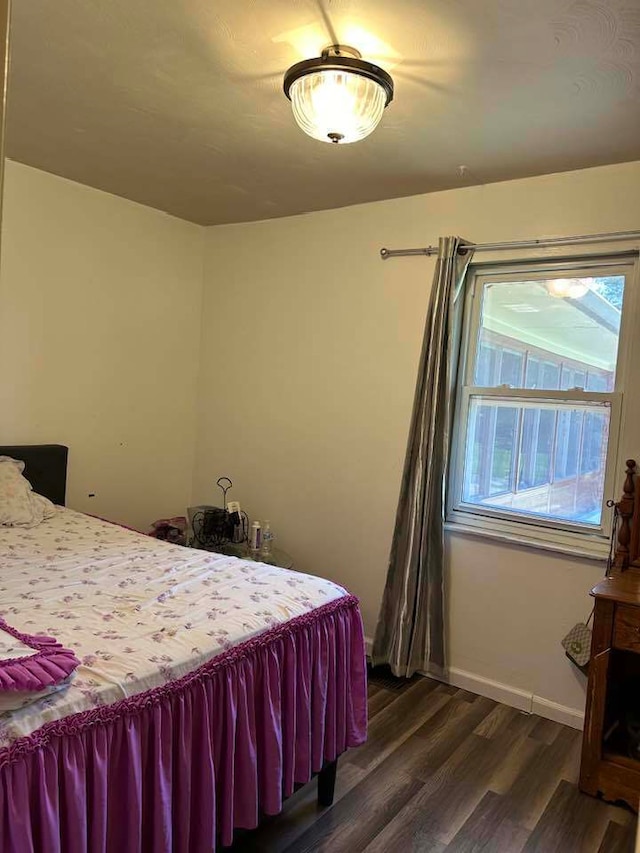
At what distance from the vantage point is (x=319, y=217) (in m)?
3.66

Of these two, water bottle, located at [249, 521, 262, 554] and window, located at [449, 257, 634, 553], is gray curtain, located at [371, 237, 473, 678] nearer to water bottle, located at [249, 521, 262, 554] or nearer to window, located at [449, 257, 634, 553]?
window, located at [449, 257, 634, 553]

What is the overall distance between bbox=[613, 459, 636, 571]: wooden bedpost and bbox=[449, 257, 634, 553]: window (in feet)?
0.46

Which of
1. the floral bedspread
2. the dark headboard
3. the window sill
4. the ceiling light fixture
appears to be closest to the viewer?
the floral bedspread

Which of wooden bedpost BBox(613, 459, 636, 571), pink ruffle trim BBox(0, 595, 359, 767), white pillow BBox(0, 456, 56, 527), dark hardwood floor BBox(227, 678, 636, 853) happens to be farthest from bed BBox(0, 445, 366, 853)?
wooden bedpost BBox(613, 459, 636, 571)

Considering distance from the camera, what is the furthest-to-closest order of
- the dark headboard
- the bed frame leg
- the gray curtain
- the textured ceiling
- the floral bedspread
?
the dark headboard → the gray curtain → the bed frame leg → the textured ceiling → the floral bedspread

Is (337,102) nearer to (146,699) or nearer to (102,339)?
(146,699)

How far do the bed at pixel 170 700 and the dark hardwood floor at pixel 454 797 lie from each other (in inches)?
6.8

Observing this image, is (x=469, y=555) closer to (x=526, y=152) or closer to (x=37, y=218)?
(x=526, y=152)

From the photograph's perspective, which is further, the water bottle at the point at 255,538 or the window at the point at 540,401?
the water bottle at the point at 255,538

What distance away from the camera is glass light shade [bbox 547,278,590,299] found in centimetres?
289

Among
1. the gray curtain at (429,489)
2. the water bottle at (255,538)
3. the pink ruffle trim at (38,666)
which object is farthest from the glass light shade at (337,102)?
the water bottle at (255,538)

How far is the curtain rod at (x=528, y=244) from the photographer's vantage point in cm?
268

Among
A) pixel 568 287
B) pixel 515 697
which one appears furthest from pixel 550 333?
pixel 515 697

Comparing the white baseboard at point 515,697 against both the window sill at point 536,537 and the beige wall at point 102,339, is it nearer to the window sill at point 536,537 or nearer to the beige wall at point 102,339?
the window sill at point 536,537
